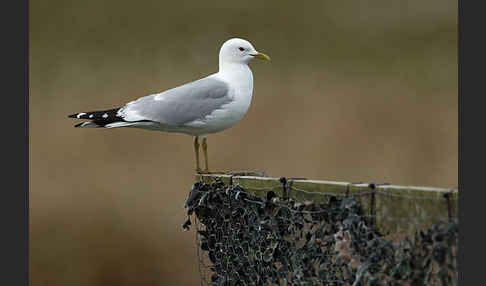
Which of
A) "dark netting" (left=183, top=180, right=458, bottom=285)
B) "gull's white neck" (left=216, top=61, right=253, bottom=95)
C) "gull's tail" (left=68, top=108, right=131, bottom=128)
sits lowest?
"dark netting" (left=183, top=180, right=458, bottom=285)

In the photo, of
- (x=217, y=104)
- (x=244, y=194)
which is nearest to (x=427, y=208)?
(x=244, y=194)

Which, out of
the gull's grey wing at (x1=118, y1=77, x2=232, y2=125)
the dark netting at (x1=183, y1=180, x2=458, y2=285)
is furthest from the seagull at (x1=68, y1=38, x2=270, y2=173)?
the dark netting at (x1=183, y1=180, x2=458, y2=285)

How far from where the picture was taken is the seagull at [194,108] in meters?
2.43

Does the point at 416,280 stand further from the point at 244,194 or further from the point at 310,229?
the point at 244,194

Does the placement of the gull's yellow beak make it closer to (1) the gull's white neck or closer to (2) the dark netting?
(1) the gull's white neck

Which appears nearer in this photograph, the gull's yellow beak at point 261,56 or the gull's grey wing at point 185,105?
the gull's grey wing at point 185,105

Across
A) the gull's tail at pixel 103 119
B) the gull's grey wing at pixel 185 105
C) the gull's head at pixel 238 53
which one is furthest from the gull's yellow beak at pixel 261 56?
the gull's tail at pixel 103 119

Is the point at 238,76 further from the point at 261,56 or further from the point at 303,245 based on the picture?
the point at 303,245

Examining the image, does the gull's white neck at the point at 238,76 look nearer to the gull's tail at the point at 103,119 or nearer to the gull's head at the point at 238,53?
the gull's head at the point at 238,53

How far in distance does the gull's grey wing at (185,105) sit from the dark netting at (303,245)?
271 millimetres

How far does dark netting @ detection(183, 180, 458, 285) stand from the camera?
1.43 m

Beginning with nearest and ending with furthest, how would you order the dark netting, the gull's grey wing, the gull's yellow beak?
the dark netting
the gull's grey wing
the gull's yellow beak

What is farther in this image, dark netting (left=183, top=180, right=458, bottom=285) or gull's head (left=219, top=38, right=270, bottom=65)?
gull's head (left=219, top=38, right=270, bottom=65)

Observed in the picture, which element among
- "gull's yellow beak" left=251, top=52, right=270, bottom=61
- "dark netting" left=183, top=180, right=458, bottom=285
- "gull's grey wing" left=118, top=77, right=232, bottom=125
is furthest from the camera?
"gull's yellow beak" left=251, top=52, right=270, bottom=61
